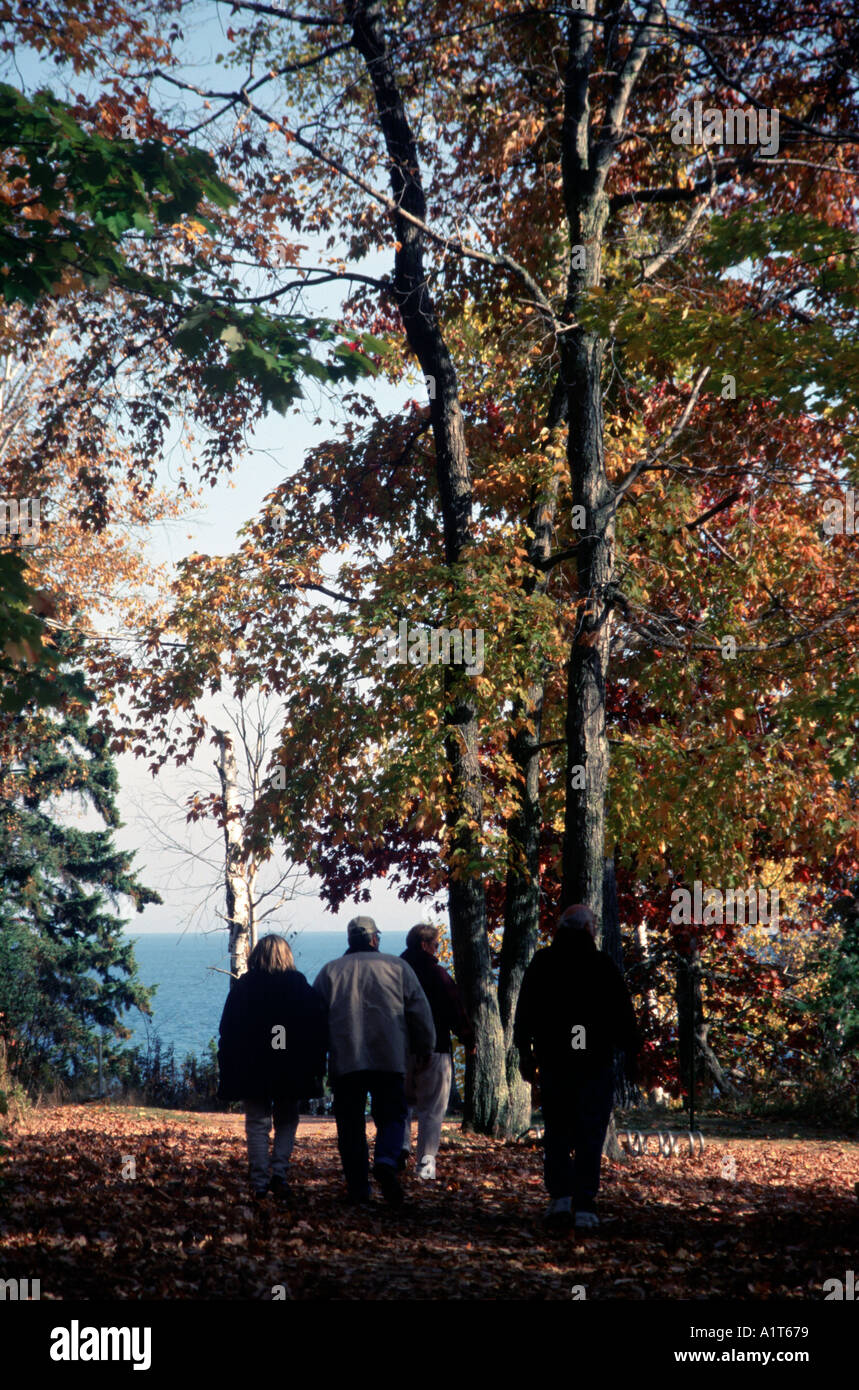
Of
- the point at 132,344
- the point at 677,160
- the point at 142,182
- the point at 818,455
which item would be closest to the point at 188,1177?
the point at 142,182

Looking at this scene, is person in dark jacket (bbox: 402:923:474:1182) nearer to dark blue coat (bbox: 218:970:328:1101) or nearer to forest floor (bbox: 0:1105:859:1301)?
forest floor (bbox: 0:1105:859:1301)

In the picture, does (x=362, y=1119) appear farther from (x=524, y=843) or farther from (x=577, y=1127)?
(x=524, y=843)

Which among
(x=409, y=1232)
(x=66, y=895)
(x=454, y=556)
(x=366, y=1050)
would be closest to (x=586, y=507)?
(x=454, y=556)

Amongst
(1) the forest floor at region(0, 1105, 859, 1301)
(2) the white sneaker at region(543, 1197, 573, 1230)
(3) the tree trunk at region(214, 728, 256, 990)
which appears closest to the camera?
(1) the forest floor at region(0, 1105, 859, 1301)

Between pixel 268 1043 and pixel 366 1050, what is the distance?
0.70 metres

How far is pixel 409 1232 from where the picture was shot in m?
7.49

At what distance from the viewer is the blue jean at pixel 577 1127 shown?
7.69 m

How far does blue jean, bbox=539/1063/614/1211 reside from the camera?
769 centimetres

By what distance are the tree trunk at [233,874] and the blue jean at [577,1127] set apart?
13025 millimetres

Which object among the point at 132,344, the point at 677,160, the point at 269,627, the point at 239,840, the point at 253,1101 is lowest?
the point at 253,1101

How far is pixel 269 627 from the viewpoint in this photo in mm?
17844

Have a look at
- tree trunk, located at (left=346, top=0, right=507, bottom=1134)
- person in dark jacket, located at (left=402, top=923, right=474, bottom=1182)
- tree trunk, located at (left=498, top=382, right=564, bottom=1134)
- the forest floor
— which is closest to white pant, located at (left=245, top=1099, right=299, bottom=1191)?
the forest floor

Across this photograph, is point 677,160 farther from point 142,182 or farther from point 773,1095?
point 773,1095
